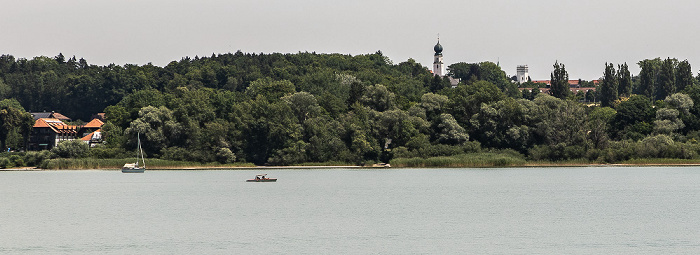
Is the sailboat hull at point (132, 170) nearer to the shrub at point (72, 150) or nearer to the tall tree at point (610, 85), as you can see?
the shrub at point (72, 150)

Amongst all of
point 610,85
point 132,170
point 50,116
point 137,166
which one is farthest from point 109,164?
point 610,85

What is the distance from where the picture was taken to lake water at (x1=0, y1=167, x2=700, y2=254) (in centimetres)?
3956

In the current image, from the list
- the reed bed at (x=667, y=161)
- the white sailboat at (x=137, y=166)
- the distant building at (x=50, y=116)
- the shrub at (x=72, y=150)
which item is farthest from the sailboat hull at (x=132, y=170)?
the distant building at (x=50, y=116)

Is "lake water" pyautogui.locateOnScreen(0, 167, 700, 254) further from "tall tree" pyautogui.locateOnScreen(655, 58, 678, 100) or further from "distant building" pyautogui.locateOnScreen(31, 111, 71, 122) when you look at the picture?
"distant building" pyautogui.locateOnScreen(31, 111, 71, 122)

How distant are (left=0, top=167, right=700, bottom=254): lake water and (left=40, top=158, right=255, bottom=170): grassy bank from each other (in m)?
13.4

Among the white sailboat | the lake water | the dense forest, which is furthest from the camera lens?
the dense forest

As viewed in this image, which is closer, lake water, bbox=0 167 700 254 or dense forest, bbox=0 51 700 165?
lake water, bbox=0 167 700 254

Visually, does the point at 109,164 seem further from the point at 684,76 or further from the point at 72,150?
the point at 684,76

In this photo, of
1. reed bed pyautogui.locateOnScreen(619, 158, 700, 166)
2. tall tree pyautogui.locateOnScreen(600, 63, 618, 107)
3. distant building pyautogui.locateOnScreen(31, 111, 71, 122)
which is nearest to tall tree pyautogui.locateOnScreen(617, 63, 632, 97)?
tall tree pyautogui.locateOnScreen(600, 63, 618, 107)

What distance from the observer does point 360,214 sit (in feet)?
169

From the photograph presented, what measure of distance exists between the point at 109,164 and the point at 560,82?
70.2 m

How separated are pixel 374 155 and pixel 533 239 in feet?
195

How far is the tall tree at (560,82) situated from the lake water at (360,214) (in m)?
47.3

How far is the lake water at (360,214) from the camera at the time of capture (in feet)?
130
